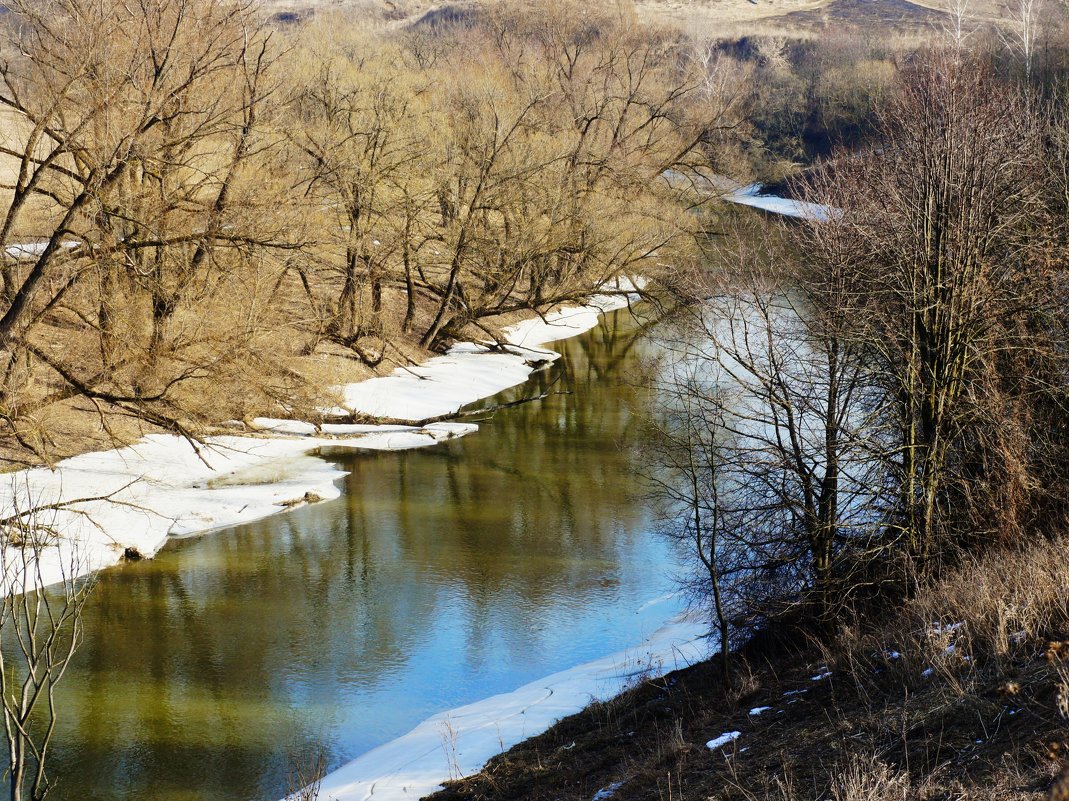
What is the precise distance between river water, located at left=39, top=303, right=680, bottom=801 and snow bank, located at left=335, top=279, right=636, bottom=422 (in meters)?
3.37

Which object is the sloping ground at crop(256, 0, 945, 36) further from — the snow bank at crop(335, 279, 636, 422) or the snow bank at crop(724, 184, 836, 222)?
the snow bank at crop(335, 279, 636, 422)

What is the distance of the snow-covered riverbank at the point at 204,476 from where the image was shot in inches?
565

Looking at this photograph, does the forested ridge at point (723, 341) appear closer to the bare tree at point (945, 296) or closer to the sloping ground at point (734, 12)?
the bare tree at point (945, 296)

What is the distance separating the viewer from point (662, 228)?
31453 millimetres

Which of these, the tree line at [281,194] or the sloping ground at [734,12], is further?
the sloping ground at [734,12]

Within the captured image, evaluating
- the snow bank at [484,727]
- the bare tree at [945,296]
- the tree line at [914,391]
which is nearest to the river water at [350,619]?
the snow bank at [484,727]

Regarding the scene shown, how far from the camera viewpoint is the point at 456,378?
84.6 feet

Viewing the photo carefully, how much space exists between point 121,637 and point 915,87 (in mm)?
12294

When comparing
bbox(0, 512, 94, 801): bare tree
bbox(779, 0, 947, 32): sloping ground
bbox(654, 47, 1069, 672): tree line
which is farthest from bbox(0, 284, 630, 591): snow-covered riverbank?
bbox(779, 0, 947, 32): sloping ground

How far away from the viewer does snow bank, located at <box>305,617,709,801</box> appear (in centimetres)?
864

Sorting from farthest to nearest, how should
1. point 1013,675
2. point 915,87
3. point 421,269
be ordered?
1. point 421,269
2. point 915,87
3. point 1013,675

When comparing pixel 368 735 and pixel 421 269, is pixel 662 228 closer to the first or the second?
pixel 421 269

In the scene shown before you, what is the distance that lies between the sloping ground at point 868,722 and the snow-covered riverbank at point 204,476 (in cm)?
597

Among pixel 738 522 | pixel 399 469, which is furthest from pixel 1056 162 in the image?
pixel 399 469
